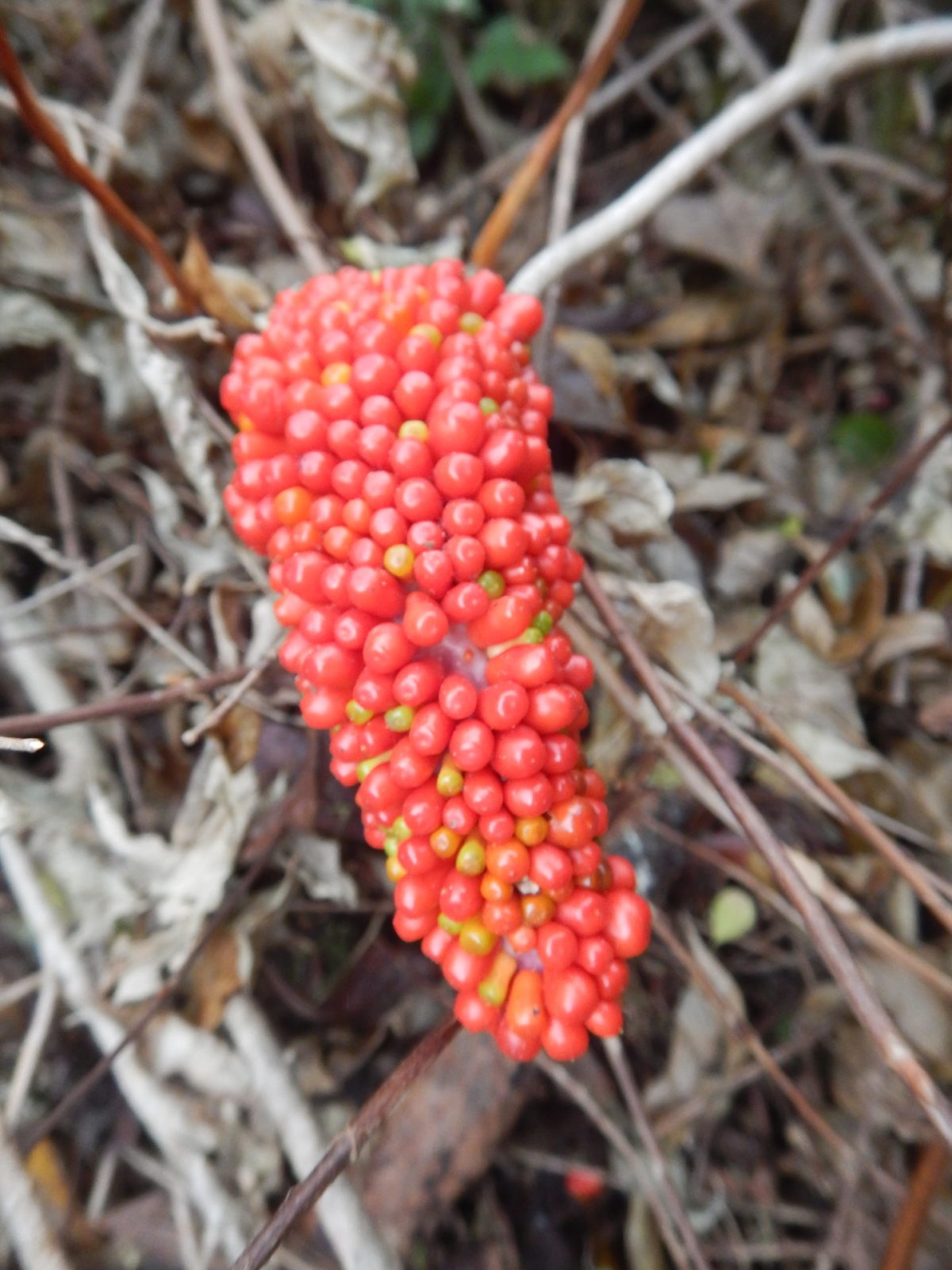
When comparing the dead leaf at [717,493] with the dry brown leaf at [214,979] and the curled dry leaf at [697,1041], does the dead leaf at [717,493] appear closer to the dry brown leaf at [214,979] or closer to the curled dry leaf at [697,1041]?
the curled dry leaf at [697,1041]

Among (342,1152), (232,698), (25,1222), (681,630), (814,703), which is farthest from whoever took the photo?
(814,703)

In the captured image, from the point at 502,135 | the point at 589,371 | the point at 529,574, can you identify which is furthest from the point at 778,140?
the point at 529,574

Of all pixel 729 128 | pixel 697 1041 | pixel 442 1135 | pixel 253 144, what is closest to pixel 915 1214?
pixel 697 1041

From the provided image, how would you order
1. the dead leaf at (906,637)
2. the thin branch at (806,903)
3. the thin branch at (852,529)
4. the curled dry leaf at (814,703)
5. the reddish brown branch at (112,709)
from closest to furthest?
the thin branch at (806,903), the reddish brown branch at (112,709), the thin branch at (852,529), the curled dry leaf at (814,703), the dead leaf at (906,637)

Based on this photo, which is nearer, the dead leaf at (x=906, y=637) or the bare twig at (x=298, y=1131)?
the bare twig at (x=298, y=1131)

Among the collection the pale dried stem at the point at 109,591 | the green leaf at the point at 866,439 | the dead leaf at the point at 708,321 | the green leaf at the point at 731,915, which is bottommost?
the green leaf at the point at 731,915

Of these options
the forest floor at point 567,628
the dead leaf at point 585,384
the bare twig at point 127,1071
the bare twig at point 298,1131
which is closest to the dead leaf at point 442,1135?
the forest floor at point 567,628

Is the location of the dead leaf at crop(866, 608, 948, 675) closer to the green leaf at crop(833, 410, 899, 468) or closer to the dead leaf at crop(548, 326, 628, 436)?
the green leaf at crop(833, 410, 899, 468)

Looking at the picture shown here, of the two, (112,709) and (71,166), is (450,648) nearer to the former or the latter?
(112,709)
